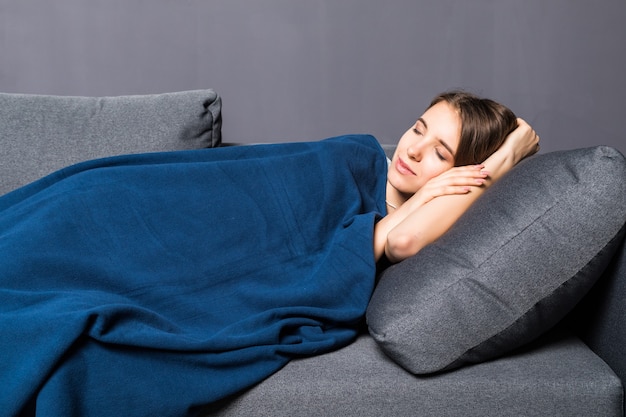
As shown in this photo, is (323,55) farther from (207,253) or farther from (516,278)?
(516,278)

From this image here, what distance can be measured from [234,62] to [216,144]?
0.53 meters

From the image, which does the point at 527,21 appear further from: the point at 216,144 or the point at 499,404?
the point at 499,404

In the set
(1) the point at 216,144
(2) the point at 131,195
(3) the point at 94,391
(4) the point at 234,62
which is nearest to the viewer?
(3) the point at 94,391

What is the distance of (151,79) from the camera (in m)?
2.30

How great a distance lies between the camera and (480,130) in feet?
4.99

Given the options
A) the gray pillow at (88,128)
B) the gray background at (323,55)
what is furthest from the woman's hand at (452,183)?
the gray background at (323,55)

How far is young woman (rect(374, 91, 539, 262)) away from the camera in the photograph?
4.46 ft

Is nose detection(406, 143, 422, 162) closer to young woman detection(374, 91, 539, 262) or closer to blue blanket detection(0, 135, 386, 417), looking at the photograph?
young woman detection(374, 91, 539, 262)

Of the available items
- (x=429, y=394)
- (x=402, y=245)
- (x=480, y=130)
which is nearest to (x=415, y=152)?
(x=480, y=130)

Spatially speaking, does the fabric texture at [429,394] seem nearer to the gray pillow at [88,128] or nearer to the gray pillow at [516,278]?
the gray pillow at [516,278]

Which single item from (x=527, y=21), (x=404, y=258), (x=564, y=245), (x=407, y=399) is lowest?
(x=407, y=399)

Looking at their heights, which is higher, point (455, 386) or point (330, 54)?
point (330, 54)

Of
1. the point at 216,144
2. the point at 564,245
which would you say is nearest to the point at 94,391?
the point at 564,245

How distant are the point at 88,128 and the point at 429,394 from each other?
1.13 metres
